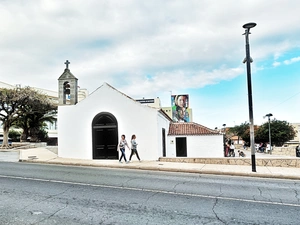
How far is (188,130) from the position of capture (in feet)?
77.1

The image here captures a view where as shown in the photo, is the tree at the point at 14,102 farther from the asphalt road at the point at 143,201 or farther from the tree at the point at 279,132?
the tree at the point at 279,132

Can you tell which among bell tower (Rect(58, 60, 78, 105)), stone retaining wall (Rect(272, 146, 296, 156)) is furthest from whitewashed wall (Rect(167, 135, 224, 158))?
stone retaining wall (Rect(272, 146, 296, 156))

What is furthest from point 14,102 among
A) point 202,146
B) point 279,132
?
point 279,132

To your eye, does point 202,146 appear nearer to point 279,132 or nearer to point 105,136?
point 105,136

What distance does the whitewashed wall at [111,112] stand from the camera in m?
17.0

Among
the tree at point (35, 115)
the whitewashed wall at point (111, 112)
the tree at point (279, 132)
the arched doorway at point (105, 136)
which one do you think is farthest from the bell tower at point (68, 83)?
the tree at point (279, 132)

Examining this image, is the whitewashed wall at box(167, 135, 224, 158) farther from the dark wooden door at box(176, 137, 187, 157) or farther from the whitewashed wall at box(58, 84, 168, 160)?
the whitewashed wall at box(58, 84, 168, 160)

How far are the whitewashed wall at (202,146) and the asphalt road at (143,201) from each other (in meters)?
12.9

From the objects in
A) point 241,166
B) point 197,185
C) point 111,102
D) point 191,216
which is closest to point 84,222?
point 191,216

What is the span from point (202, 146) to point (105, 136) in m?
9.07

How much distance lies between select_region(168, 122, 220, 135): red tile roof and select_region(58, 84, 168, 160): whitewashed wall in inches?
249

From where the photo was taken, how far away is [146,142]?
17.0m

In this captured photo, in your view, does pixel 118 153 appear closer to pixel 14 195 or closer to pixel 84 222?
pixel 14 195

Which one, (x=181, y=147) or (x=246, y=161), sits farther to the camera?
(x=181, y=147)
